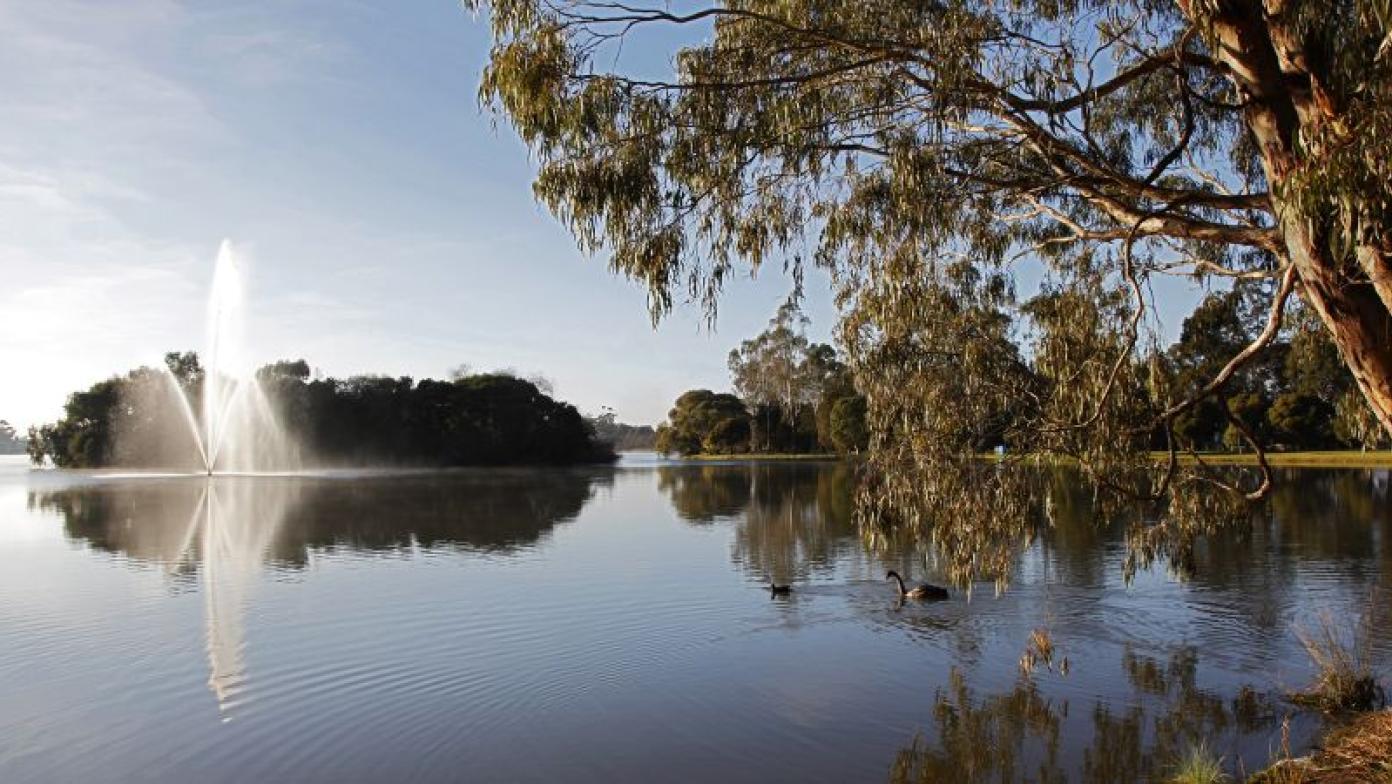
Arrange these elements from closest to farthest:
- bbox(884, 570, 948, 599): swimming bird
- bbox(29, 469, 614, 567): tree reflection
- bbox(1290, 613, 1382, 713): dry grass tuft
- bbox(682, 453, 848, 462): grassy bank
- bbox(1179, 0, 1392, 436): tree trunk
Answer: bbox(1179, 0, 1392, 436): tree trunk < bbox(1290, 613, 1382, 713): dry grass tuft < bbox(884, 570, 948, 599): swimming bird < bbox(29, 469, 614, 567): tree reflection < bbox(682, 453, 848, 462): grassy bank

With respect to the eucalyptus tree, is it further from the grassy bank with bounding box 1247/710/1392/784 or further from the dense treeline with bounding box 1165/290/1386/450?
the dense treeline with bounding box 1165/290/1386/450

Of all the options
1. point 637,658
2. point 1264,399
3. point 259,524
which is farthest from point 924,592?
point 1264,399

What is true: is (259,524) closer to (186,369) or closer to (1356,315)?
(1356,315)

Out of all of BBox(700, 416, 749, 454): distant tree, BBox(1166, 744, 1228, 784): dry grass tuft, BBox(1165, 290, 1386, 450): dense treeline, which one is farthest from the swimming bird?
BBox(700, 416, 749, 454): distant tree

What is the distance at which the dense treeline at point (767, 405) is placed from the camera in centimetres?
6694

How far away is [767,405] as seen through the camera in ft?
232

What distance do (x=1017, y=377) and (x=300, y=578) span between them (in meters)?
9.62

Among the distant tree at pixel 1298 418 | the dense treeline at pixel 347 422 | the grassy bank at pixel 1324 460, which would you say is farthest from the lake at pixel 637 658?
the dense treeline at pixel 347 422

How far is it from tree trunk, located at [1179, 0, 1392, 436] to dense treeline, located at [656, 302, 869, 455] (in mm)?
53932

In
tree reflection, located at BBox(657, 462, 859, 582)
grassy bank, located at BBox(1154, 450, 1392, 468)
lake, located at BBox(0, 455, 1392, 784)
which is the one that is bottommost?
lake, located at BBox(0, 455, 1392, 784)

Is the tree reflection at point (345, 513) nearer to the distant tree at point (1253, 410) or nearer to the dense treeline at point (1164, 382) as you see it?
the dense treeline at point (1164, 382)

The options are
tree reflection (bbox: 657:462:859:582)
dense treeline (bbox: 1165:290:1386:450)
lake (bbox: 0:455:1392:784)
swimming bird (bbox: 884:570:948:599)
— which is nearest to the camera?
lake (bbox: 0:455:1392:784)

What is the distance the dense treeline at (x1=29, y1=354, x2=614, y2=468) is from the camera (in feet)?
197

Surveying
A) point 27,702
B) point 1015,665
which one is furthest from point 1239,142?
point 27,702
